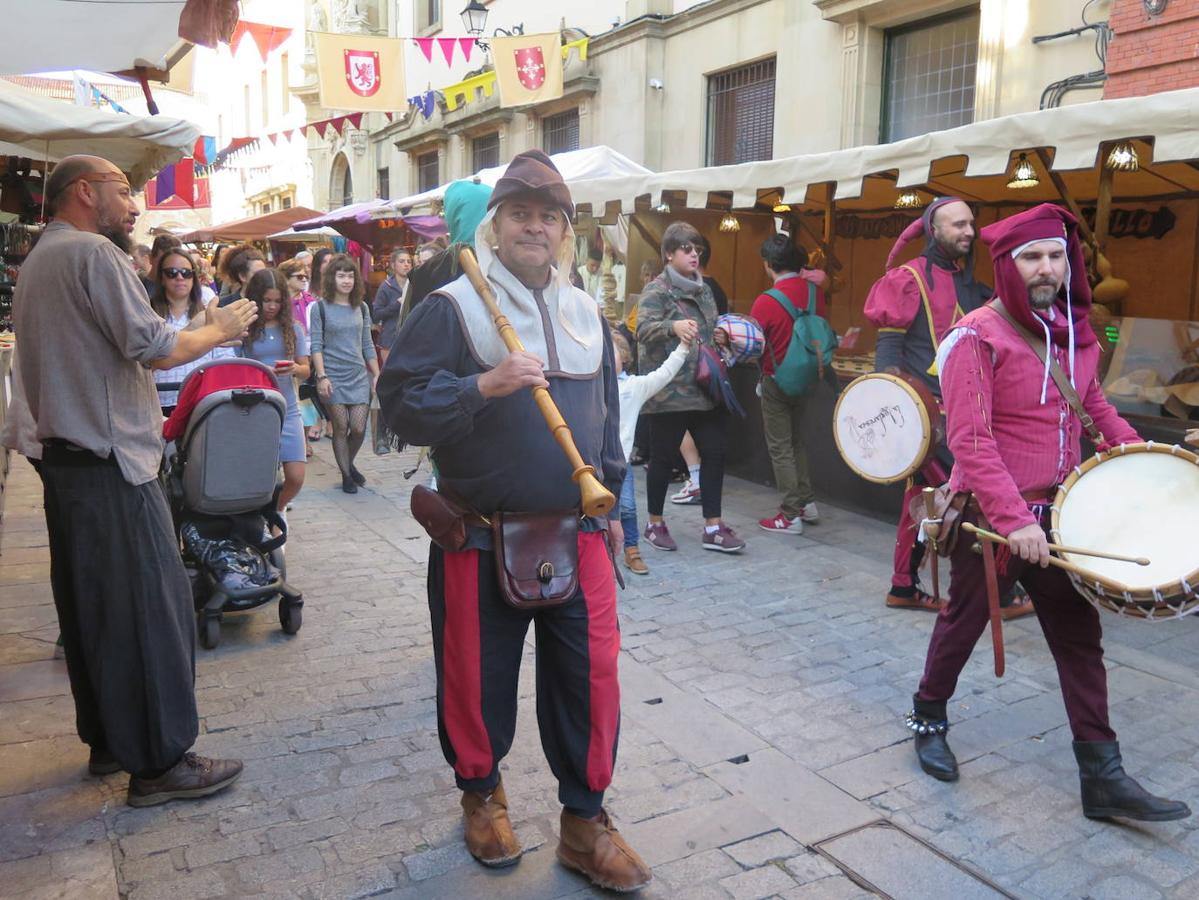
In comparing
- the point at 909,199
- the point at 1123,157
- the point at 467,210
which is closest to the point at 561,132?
the point at 909,199

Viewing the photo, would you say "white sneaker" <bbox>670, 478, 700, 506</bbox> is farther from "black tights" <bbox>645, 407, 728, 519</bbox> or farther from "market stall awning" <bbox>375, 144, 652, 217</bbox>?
"market stall awning" <bbox>375, 144, 652, 217</bbox>

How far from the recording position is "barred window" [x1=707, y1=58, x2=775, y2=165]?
14.0 m

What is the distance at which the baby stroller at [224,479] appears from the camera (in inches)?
180

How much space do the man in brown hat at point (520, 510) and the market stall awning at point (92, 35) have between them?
11.8 feet

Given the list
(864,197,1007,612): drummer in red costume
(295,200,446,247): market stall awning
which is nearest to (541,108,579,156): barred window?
(295,200,446,247): market stall awning

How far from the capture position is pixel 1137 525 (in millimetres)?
3023

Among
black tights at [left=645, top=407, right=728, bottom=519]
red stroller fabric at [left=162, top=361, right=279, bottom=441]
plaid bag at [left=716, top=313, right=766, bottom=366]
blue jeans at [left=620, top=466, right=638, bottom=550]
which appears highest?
plaid bag at [left=716, top=313, right=766, bottom=366]

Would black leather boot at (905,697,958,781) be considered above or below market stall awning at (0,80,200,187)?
below

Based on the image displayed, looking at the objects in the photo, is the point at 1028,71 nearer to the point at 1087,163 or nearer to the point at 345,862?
the point at 1087,163

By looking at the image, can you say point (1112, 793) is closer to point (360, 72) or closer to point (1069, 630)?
point (1069, 630)

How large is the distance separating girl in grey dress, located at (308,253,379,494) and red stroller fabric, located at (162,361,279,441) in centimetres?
306

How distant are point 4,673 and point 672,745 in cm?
284

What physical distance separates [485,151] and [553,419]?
20.3 m

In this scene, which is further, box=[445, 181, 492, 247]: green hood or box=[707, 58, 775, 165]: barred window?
box=[707, 58, 775, 165]: barred window
